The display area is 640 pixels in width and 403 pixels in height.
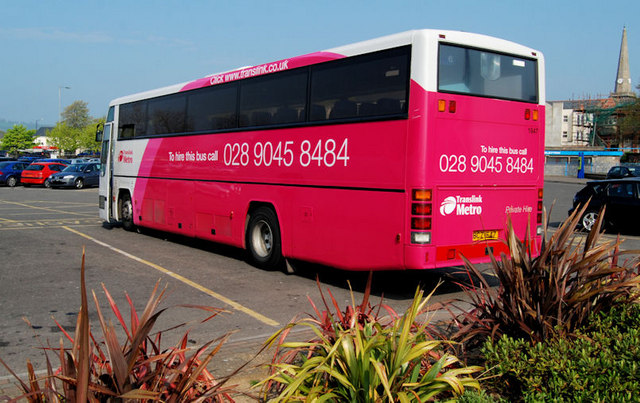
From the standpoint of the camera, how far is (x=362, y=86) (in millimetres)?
8281

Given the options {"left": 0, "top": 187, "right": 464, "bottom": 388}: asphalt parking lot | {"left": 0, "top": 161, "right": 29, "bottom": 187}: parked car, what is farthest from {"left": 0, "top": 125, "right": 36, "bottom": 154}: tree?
{"left": 0, "top": 187, "right": 464, "bottom": 388}: asphalt parking lot

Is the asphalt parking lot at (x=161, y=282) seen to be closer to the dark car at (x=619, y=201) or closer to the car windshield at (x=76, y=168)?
the dark car at (x=619, y=201)

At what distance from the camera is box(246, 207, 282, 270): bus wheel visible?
33.0 ft

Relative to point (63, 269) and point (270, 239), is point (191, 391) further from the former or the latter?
point (63, 269)

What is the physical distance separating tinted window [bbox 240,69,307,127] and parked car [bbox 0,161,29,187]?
3390cm

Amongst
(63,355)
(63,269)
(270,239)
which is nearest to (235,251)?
(270,239)

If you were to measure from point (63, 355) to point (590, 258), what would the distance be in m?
3.58

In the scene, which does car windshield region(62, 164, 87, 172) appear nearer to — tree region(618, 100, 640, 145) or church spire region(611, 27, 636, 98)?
tree region(618, 100, 640, 145)

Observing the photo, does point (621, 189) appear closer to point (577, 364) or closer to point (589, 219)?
point (589, 219)

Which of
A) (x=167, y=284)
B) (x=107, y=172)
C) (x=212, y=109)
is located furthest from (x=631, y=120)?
(x=167, y=284)

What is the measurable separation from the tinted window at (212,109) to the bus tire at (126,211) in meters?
3.97

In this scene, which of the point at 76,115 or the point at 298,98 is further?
the point at 76,115

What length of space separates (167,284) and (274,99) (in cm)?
588

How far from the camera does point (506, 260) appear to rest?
14.9 feet
